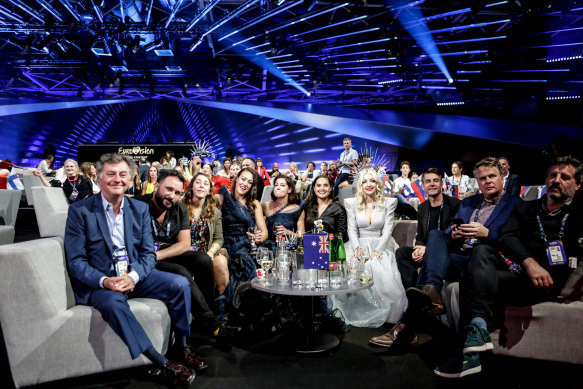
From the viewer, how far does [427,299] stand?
2707 mm

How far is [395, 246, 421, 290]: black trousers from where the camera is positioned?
133 inches

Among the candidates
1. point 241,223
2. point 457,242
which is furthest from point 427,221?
point 241,223

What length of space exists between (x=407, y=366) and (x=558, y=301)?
3.45ft

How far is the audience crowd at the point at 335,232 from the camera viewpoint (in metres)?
2.37

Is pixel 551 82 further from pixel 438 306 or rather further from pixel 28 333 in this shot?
pixel 28 333

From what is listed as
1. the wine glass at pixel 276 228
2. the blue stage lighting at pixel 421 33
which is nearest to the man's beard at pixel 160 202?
the wine glass at pixel 276 228

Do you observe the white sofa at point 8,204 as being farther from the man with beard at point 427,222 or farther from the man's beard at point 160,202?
the man with beard at point 427,222

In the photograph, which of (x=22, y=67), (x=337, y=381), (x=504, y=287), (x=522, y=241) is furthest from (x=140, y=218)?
(x=22, y=67)

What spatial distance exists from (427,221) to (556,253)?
1112 millimetres

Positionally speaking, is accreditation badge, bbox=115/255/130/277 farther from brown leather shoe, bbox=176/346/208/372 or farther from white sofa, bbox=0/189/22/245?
white sofa, bbox=0/189/22/245

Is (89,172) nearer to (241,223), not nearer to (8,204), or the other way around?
(8,204)

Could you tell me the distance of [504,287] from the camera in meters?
2.53

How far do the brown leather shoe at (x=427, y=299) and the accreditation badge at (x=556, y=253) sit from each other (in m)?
0.76

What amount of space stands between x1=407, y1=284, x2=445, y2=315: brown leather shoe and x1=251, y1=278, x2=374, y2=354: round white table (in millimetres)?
339
